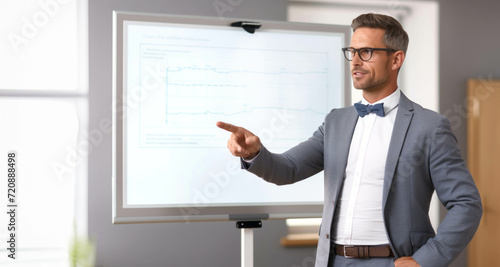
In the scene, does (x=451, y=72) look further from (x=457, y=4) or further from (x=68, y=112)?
(x=68, y=112)

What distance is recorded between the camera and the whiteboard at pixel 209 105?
229 centimetres

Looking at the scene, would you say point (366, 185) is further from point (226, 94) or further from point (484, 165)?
point (484, 165)

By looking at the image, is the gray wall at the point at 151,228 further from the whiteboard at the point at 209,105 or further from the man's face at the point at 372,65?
the man's face at the point at 372,65

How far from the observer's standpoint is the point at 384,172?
170 cm

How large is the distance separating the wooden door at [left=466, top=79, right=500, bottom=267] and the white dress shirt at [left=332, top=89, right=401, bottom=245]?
104 inches

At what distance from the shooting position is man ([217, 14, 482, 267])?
163 centimetres

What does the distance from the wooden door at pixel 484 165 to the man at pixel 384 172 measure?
265 centimetres

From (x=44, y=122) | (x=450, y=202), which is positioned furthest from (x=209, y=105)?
(x=44, y=122)

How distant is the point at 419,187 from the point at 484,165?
279 cm

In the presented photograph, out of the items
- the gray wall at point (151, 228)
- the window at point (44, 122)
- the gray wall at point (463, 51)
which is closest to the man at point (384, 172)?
the gray wall at point (151, 228)

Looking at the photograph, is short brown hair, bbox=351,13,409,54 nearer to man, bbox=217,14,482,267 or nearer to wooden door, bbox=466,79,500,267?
man, bbox=217,14,482,267

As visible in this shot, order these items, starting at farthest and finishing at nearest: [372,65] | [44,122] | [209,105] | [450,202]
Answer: [44,122] → [209,105] → [372,65] → [450,202]

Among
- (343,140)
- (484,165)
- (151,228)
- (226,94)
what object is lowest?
(151,228)

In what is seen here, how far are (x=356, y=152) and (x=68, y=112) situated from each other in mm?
2314
